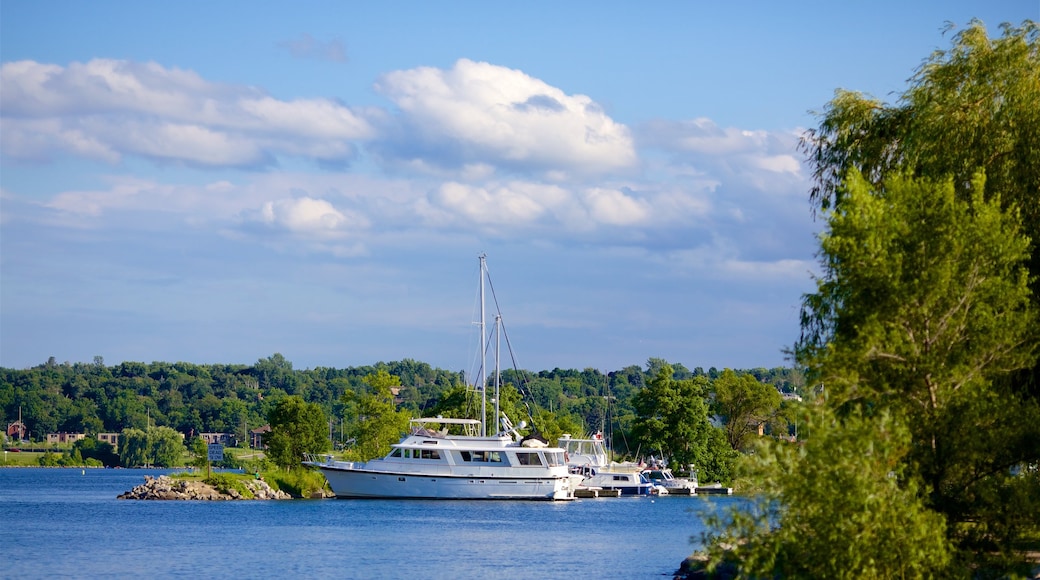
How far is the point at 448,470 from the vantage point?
76.3 metres

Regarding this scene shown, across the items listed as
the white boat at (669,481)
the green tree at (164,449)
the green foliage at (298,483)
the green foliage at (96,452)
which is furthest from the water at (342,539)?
the green foliage at (96,452)

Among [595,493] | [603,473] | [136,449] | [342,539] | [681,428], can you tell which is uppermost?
[681,428]

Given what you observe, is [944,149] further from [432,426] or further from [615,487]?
[615,487]

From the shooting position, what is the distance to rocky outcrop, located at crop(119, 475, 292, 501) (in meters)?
76.2

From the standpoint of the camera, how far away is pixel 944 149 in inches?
1030

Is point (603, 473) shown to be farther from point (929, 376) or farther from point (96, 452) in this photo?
point (96, 452)

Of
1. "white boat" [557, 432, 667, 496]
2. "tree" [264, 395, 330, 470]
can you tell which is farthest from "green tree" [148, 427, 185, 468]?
"tree" [264, 395, 330, 470]

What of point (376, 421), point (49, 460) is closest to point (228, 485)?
point (376, 421)

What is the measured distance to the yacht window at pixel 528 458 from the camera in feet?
255

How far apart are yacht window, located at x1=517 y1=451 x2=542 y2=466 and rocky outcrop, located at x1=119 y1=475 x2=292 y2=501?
14.7 meters

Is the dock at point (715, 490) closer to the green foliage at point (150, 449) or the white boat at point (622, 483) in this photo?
the white boat at point (622, 483)

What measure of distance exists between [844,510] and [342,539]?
33.8 meters

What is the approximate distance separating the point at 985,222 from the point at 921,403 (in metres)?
3.40

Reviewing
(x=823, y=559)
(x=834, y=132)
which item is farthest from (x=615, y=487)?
(x=823, y=559)
